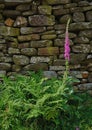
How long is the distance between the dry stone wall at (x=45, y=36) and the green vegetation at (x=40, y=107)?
802 millimetres

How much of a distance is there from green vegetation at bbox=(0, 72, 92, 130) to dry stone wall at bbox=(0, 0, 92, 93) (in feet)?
2.63

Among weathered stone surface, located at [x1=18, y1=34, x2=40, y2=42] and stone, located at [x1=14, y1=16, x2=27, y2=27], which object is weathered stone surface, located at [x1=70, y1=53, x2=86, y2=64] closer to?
weathered stone surface, located at [x1=18, y1=34, x2=40, y2=42]

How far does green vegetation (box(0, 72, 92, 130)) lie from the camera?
18.4 ft

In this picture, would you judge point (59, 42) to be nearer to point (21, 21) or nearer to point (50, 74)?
point (50, 74)

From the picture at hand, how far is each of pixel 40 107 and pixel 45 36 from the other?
5.48ft

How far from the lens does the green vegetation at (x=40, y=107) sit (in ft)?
18.4

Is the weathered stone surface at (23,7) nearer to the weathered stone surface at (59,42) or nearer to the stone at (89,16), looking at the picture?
the weathered stone surface at (59,42)

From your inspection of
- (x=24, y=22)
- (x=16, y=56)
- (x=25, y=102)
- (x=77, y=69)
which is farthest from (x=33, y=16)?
(x=25, y=102)

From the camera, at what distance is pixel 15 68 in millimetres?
6973

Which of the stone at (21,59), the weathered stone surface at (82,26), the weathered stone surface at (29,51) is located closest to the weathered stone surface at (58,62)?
the weathered stone surface at (29,51)

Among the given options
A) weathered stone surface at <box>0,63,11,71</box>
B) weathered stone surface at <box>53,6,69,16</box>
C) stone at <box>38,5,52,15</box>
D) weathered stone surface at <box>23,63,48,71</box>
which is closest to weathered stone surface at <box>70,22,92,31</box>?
weathered stone surface at <box>53,6,69,16</box>

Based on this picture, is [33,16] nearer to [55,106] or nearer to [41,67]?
[41,67]

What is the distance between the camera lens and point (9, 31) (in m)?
6.92

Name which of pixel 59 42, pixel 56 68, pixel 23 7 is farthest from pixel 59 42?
pixel 23 7
